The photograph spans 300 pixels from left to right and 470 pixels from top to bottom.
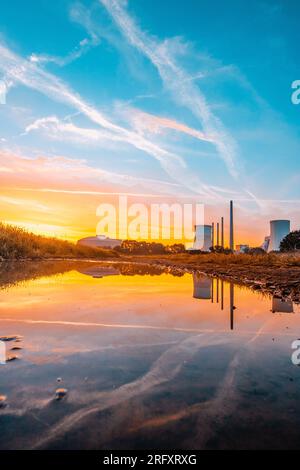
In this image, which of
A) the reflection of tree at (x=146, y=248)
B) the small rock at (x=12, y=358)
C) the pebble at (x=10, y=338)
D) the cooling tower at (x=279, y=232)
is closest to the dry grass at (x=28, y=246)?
the pebble at (x=10, y=338)

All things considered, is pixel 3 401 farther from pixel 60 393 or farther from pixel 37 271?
pixel 37 271

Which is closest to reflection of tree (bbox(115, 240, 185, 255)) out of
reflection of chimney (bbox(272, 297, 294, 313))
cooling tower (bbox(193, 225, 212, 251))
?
cooling tower (bbox(193, 225, 212, 251))

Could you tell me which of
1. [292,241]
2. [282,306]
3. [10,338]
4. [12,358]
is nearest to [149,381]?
[12,358]

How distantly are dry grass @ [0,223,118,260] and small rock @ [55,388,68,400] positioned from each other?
22.8 meters

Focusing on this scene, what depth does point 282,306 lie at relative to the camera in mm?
6523

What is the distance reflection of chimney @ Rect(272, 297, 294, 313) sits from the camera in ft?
20.1

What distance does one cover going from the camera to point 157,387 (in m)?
2.58

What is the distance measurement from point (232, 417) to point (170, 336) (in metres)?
2.12

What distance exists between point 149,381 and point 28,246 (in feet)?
91.1

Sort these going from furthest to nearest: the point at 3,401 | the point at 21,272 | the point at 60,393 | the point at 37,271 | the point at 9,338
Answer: the point at 37,271 < the point at 21,272 < the point at 9,338 < the point at 60,393 < the point at 3,401

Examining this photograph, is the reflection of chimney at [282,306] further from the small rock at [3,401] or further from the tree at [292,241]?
the tree at [292,241]
